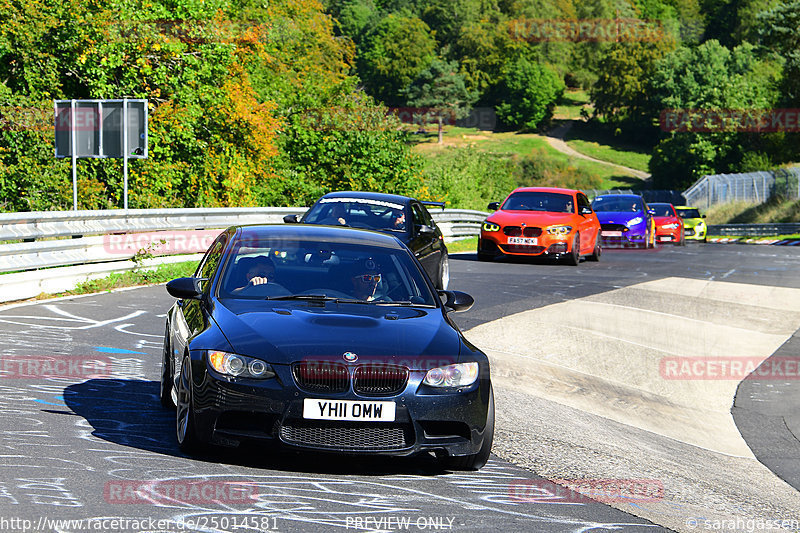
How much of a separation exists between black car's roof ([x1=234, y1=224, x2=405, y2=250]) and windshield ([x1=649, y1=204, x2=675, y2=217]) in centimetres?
2931

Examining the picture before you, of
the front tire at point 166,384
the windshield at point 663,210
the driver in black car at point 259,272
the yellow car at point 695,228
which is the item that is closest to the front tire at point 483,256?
the windshield at point 663,210

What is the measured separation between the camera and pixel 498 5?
193 m

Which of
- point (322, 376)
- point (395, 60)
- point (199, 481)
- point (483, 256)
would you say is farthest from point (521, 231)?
point (395, 60)

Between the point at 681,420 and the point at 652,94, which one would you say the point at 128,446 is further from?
the point at 652,94

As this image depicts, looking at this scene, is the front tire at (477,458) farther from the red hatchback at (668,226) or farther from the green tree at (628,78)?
the green tree at (628,78)

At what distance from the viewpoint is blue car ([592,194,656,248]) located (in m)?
30.2

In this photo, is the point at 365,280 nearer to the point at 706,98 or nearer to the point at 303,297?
the point at 303,297

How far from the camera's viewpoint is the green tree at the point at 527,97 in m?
151

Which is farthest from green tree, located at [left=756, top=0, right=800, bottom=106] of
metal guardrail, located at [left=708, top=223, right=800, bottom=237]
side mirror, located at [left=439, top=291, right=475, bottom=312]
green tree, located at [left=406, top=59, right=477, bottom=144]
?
side mirror, located at [left=439, top=291, right=475, bottom=312]

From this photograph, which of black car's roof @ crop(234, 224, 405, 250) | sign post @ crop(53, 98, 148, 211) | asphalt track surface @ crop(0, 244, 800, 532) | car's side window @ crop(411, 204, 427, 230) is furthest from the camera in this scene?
sign post @ crop(53, 98, 148, 211)

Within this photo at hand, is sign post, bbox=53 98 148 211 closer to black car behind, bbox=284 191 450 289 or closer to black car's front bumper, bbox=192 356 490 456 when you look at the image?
black car behind, bbox=284 191 450 289

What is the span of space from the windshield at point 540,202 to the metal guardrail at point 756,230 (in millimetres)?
30432

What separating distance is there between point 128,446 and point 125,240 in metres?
11.2

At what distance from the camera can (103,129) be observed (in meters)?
19.8
